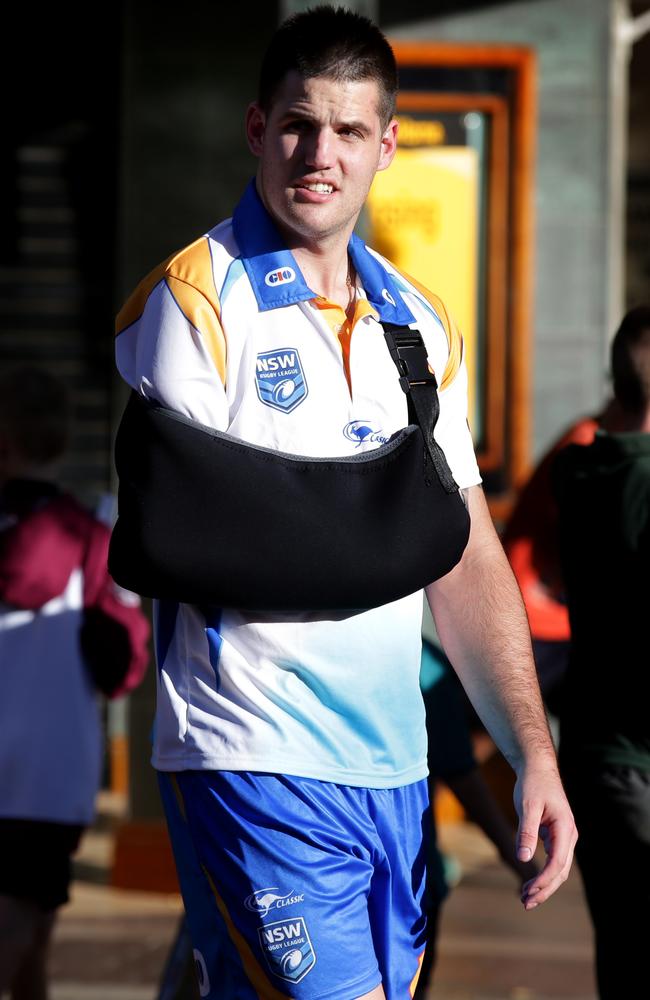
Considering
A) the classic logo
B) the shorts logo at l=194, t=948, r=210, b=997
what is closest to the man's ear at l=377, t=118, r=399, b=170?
the classic logo

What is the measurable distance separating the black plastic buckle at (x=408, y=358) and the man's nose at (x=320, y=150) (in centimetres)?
29

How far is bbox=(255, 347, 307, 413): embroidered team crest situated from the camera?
2512mm

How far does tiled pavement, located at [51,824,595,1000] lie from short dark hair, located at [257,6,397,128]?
146 inches

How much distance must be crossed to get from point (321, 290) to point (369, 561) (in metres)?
0.50

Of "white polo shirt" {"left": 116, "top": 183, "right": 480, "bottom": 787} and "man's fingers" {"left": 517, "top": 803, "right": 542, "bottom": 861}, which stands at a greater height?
"white polo shirt" {"left": 116, "top": 183, "right": 480, "bottom": 787}

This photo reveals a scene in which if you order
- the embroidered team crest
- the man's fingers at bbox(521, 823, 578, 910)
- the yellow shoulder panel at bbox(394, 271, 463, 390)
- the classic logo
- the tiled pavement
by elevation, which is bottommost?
the tiled pavement

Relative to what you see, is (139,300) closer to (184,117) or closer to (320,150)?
(320,150)

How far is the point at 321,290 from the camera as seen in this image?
269cm

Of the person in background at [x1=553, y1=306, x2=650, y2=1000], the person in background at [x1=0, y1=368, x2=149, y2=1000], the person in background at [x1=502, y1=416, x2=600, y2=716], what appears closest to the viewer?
the person in background at [x1=553, y1=306, x2=650, y2=1000]

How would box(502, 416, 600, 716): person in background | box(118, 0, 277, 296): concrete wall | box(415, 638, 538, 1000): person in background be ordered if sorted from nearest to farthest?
box(415, 638, 538, 1000): person in background, box(502, 416, 600, 716): person in background, box(118, 0, 277, 296): concrete wall

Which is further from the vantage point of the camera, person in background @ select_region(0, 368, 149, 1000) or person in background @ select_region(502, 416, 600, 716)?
person in background @ select_region(502, 416, 600, 716)

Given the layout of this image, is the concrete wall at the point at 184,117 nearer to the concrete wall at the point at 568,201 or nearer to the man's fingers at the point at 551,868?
the concrete wall at the point at 568,201

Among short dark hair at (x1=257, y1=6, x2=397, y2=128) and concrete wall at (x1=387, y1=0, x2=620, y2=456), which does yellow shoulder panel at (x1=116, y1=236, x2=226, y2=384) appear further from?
concrete wall at (x1=387, y1=0, x2=620, y2=456)

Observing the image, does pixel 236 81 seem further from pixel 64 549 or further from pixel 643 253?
pixel 643 253
